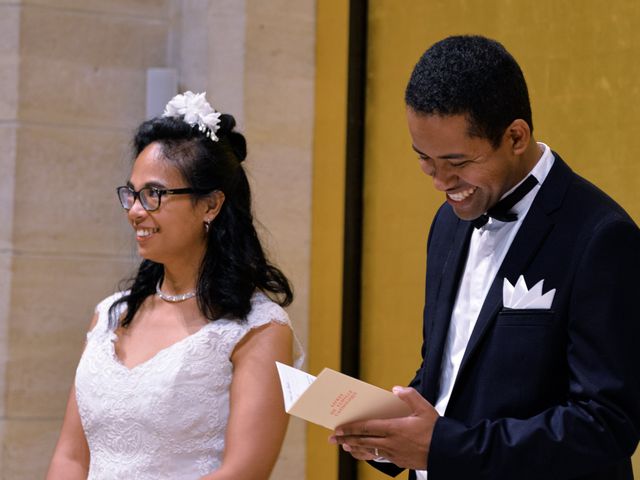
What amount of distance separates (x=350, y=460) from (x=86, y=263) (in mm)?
1346

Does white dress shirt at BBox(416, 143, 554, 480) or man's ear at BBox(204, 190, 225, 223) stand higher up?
man's ear at BBox(204, 190, 225, 223)

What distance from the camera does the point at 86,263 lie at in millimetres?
4633

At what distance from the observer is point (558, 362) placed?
2.04 meters

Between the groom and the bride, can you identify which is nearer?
the groom

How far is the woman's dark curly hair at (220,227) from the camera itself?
3117 millimetres

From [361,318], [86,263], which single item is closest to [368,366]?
[361,318]

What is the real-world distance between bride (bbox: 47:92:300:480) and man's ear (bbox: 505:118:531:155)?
3.60ft

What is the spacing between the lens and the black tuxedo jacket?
1.95 metres

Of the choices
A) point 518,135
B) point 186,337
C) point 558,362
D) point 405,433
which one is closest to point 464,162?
point 518,135

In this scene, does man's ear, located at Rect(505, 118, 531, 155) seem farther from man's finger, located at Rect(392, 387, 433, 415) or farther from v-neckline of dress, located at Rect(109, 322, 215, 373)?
v-neckline of dress, located at Rect(109, 322, 215, 373)

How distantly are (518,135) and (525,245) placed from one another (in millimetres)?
210

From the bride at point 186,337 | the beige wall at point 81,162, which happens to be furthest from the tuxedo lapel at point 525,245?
the beige wall at point 81,162

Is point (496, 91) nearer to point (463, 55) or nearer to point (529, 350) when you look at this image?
point (463, 55)

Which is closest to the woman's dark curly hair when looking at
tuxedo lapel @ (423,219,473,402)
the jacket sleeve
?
tuxedo lapel @ (423,219,473,402)
